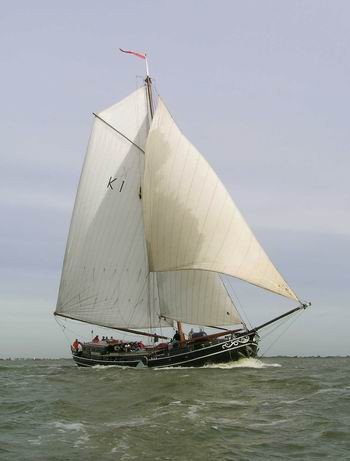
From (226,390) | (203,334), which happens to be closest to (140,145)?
(203,334)

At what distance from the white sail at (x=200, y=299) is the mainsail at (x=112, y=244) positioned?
5.75ft

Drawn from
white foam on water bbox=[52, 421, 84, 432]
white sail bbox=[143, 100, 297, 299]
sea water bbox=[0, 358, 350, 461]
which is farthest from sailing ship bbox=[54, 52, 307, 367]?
white foam on water bbox=[52, 421, 84, 432]

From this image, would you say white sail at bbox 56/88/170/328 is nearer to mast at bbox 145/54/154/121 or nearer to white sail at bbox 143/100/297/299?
mast at bbox 145/54/154/121

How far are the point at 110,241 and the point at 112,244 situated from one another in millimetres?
294

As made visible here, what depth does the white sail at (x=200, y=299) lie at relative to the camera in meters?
41.1

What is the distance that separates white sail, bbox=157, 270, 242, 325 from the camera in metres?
41.1

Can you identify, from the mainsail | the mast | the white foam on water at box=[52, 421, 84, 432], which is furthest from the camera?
the mast

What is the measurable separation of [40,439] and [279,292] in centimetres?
2271

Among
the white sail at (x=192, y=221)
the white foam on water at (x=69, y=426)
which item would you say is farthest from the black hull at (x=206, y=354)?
the white foam on water at (x=69, y=426)

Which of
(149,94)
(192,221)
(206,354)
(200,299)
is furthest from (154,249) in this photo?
(149,94)

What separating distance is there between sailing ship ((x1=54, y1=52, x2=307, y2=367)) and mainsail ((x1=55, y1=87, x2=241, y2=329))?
0.08 metres

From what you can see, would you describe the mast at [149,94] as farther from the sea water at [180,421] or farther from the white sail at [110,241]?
the sea water at [180,421]

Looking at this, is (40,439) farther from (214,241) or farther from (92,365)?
(92,365)

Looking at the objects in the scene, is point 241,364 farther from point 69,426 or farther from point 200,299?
point 69,426
